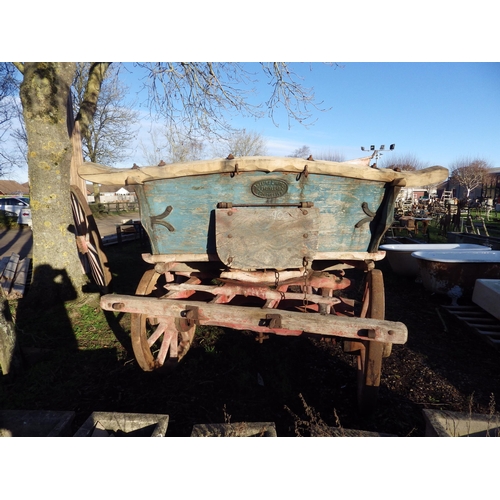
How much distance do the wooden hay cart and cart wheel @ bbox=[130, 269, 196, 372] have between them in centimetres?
2

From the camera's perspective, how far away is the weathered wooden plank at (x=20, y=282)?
14.9ft

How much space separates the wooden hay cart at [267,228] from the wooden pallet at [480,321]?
2.42 metres

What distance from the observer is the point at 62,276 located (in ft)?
13.6

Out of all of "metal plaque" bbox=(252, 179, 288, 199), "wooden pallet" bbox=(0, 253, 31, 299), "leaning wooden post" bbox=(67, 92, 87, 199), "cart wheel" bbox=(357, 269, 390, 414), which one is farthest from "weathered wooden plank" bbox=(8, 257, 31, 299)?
"cart wheel" bbox=(357, 269, 390, 414)

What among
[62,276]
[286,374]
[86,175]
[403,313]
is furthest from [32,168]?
[403,313]

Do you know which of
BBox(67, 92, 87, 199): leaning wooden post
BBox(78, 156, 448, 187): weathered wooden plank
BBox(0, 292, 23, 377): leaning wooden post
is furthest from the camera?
BBox(67, 92, 87, 199): leaning wooden post

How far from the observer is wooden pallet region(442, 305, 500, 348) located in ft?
12.3

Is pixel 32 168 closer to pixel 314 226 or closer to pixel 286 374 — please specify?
pixel 314 226

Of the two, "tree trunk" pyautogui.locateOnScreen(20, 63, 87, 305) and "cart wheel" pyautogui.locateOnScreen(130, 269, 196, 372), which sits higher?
"tree trunk" pyautogui.locateOnScreen(20, 63, 87, 305)

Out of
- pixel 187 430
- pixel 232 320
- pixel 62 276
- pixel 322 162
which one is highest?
pixel 322 162

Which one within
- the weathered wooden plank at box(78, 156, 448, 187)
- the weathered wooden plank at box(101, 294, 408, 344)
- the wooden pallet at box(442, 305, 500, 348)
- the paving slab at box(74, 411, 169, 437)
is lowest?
the wooden pallet at box(442, 305, 500, 348)

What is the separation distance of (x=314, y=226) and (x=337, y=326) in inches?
30.4

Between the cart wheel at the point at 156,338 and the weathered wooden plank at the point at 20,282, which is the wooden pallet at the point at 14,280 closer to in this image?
the weathered wooden plank at the point at 20,282

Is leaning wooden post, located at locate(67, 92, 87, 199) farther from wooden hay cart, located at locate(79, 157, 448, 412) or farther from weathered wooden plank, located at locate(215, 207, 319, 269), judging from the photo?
weathered wooden plank, located at locate(215, 207, 319, 269)
